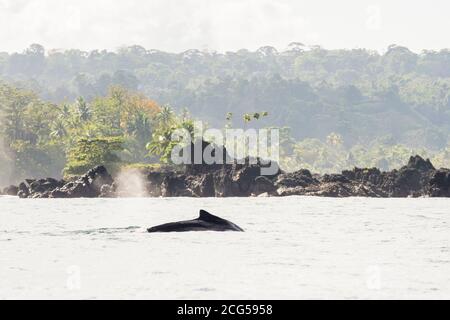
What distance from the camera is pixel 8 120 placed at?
532 feet

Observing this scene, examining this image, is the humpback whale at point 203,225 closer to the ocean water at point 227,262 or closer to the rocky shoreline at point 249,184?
the ocean water at point 227,262

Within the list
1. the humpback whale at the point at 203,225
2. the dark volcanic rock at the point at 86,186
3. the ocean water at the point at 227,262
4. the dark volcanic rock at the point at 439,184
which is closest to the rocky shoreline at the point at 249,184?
the dark volcanic rock at the point at 86,186

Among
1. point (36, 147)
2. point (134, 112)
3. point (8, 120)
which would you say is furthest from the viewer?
point (134, 112)

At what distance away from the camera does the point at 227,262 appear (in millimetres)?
27297

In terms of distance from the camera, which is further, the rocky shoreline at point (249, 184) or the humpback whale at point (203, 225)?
the rocky shoreline at point (249, 184)

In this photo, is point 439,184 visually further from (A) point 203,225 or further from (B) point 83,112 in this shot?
(B) point 83,112

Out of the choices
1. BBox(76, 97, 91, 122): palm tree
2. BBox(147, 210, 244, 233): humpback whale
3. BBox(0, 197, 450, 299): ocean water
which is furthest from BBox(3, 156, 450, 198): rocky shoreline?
BBox(147, 210, 244, 233): humpback whale

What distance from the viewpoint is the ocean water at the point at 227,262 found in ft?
70.5

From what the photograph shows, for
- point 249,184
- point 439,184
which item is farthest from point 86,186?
point 439,184

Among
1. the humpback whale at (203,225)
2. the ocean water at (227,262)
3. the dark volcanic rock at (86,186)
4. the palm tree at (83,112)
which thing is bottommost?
the ocean water at (227,262)

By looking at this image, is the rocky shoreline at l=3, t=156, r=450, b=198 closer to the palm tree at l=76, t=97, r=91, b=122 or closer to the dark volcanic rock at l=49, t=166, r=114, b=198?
the dark volcanic rock at l=49, t=166, r=114, b=198
